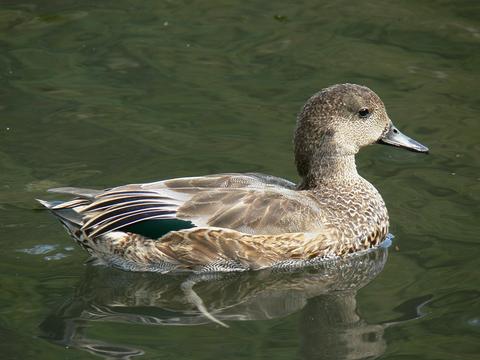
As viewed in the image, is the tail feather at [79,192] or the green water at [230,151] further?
the tail feather at [79,192]

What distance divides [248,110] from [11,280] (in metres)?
3.83

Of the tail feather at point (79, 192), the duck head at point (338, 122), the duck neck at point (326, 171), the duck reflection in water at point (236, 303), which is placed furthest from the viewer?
the duck neck at point (326, 171)

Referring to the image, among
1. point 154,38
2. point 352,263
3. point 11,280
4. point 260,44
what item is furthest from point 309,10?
point 11,280

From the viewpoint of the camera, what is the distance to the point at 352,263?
29.4 ft

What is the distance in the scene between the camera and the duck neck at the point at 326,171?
9266 mm

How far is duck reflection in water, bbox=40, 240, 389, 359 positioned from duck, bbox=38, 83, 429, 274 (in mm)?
117

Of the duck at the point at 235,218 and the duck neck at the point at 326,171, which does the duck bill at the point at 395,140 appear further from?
the duck neck at the point at 326,171

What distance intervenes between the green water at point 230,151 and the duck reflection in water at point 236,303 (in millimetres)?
18

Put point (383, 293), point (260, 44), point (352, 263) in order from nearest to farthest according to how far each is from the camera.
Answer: point (383, 293)
point (352, 263)
point (260, 44)

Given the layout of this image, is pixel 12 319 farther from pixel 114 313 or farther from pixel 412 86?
pixel 412 86

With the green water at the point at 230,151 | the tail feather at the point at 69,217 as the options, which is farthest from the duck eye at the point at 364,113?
the tail feather at the point at 69,217

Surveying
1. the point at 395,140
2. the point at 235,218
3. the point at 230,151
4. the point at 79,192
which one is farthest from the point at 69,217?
the point at 395,140

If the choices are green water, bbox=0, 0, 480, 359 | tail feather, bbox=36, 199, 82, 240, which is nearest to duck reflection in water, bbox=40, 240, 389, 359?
green water, bbox=0, 0, 480, 359

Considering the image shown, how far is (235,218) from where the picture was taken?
866cm
